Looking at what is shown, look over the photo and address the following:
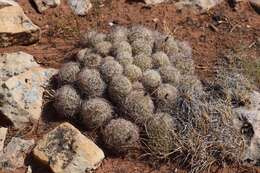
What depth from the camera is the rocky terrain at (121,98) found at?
5.74 metres

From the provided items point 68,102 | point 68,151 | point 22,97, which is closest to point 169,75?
point 68,102

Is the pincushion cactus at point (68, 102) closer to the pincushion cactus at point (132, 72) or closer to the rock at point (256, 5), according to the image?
A: the pincushion cactus at point (132, 72)

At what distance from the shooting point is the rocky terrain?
5738 mm

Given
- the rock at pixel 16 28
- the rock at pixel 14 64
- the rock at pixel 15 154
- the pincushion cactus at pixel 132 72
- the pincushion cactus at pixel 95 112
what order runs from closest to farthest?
1. the rock at pixel 15 154
2. the pincushion cactus at pixel 95 112
3. the pincushion cactus at pixel 132 72
4. the rock at pixel 14 64
5. the rock at pixel 16 28

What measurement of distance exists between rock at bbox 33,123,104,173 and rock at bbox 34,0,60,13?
2243 mm

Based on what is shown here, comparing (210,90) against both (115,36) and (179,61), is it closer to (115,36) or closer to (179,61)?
(179,61)

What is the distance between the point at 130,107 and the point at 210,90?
110 centimetres

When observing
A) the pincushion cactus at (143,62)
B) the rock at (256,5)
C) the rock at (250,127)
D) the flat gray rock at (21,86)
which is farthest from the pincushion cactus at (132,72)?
the rock at (256,5)

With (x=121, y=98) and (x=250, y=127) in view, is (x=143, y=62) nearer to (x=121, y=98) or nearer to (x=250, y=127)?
(x=121, y=98)

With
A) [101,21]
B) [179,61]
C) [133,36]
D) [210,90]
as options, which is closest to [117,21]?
[101,21]

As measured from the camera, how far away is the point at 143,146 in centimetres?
589

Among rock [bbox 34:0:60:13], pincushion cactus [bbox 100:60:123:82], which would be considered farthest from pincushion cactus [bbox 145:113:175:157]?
rock [bbox 34:0:60:13]

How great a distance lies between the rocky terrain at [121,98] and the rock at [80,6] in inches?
8.8

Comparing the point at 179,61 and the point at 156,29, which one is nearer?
the point at 179,61
